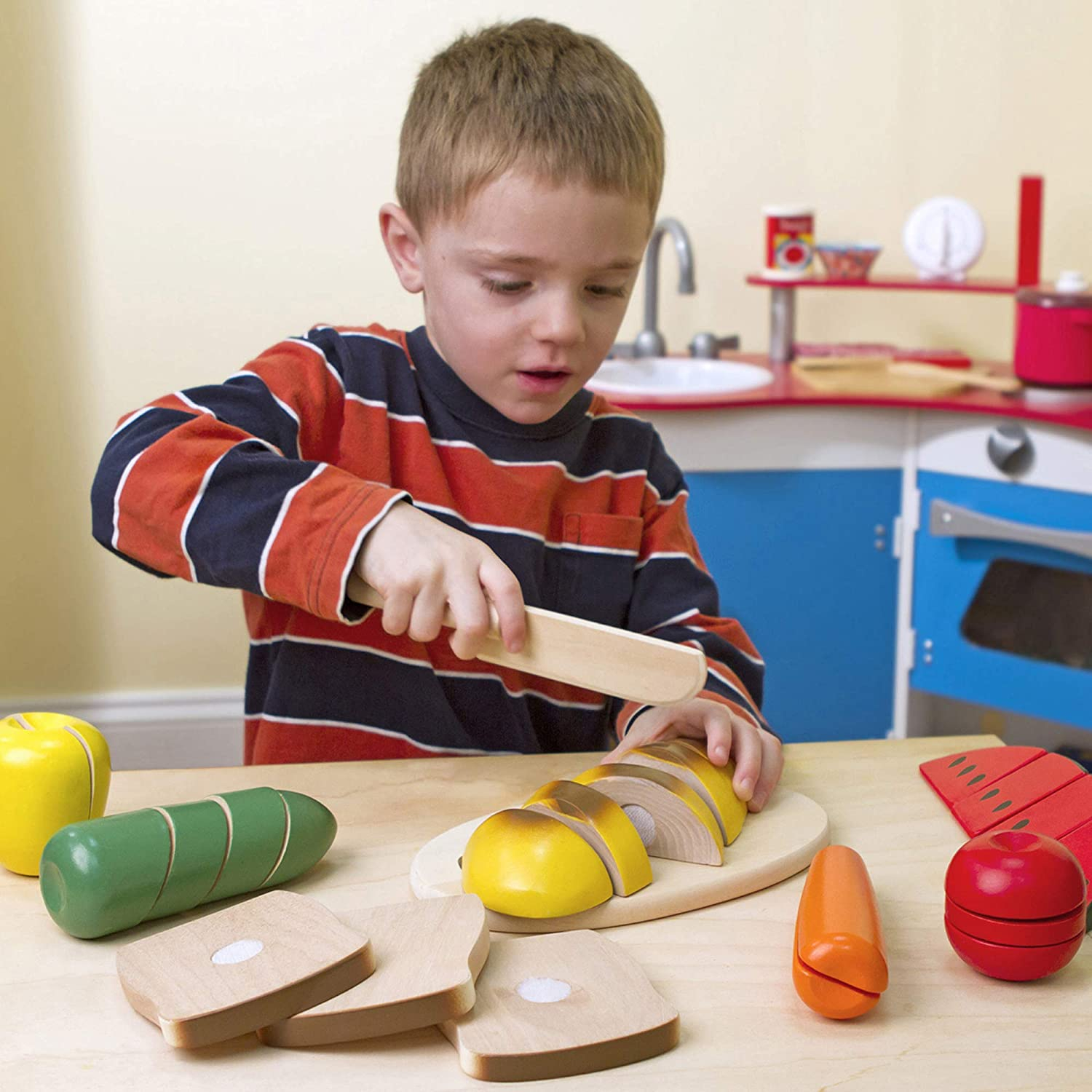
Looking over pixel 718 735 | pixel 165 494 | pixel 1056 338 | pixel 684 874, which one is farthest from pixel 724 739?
pixel 1056 338

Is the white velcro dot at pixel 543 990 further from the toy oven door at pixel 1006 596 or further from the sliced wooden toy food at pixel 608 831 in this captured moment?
the toy oven door at pixel 1006 596

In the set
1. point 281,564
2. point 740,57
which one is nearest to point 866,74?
point 740,57

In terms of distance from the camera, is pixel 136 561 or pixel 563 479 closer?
pixel 136 561

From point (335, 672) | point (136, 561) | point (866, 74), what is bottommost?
→ point (335, 672)

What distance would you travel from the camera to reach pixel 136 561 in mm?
759

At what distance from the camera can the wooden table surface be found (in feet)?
1.49

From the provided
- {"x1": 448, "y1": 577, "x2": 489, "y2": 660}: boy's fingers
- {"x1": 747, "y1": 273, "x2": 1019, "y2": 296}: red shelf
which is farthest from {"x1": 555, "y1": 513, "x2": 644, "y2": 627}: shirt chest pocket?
{"x1": 747, "y1": 273, "x2": 1019, "y2": 296}: red shelf

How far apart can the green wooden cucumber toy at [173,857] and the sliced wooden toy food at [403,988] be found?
3.0 inches

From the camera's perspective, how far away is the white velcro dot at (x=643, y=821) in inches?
24.6

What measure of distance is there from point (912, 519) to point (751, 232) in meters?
0.62

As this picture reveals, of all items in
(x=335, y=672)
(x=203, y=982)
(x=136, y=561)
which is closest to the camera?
(x=203, y=982)

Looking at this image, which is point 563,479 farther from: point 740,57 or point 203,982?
point 740,57

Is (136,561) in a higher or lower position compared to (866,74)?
lower

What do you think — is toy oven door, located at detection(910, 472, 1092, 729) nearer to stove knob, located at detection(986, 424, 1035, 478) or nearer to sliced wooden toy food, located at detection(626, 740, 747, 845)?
stove knob, located at detection(986, 424, 1035, 478)
